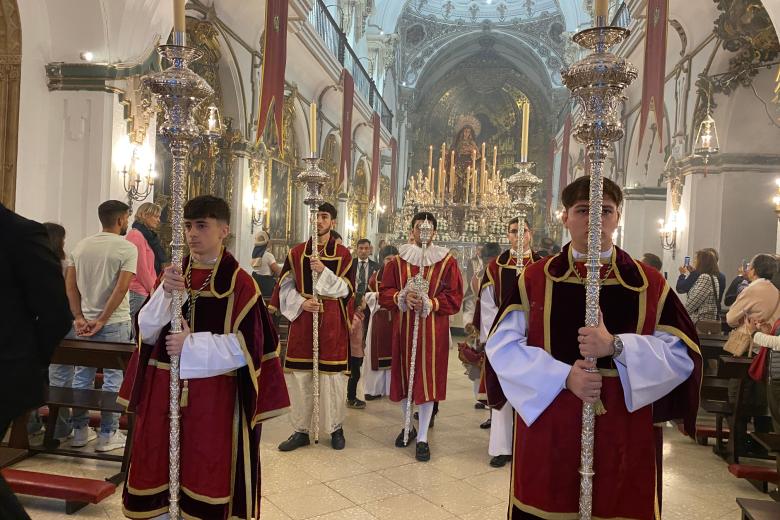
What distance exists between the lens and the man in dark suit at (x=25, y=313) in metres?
2.04

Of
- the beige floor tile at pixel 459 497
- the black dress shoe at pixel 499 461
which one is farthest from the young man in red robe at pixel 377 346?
the beige floor tile at pixel 459 497

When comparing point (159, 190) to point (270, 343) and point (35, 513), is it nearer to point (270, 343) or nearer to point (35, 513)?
point (35, 513)

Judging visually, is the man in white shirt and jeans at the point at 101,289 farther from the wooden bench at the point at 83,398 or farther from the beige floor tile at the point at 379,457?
the beige floor tile at the point at 379,457

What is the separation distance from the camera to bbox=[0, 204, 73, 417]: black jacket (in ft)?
6.71

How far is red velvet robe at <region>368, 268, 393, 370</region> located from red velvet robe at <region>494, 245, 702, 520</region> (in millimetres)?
4131

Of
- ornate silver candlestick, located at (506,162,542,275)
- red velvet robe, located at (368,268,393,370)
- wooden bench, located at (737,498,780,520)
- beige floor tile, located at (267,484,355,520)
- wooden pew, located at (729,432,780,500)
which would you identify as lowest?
beige floor tile, located at (267,484,355,520)

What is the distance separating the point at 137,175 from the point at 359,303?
3.21 metres

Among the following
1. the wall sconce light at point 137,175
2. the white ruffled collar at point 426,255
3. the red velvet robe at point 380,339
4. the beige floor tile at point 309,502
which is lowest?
the beige floor tile at point 309,502

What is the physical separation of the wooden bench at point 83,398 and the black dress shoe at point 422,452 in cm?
223

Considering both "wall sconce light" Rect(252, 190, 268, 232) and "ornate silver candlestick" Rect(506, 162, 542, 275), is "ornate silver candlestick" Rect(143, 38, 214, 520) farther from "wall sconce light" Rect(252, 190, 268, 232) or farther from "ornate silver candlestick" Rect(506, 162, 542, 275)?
"wall sconce light" Rect(252, 190, 268, 232)

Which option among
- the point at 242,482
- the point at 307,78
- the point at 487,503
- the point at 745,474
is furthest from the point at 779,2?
the point at 307,78

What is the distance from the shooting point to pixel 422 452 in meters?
5.04

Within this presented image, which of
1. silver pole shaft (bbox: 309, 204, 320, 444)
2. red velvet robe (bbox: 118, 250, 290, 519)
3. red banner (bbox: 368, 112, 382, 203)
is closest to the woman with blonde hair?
silver pole shaft (bbox: 309, 204, 320, 444)

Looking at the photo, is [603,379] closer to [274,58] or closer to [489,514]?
[489,514]
